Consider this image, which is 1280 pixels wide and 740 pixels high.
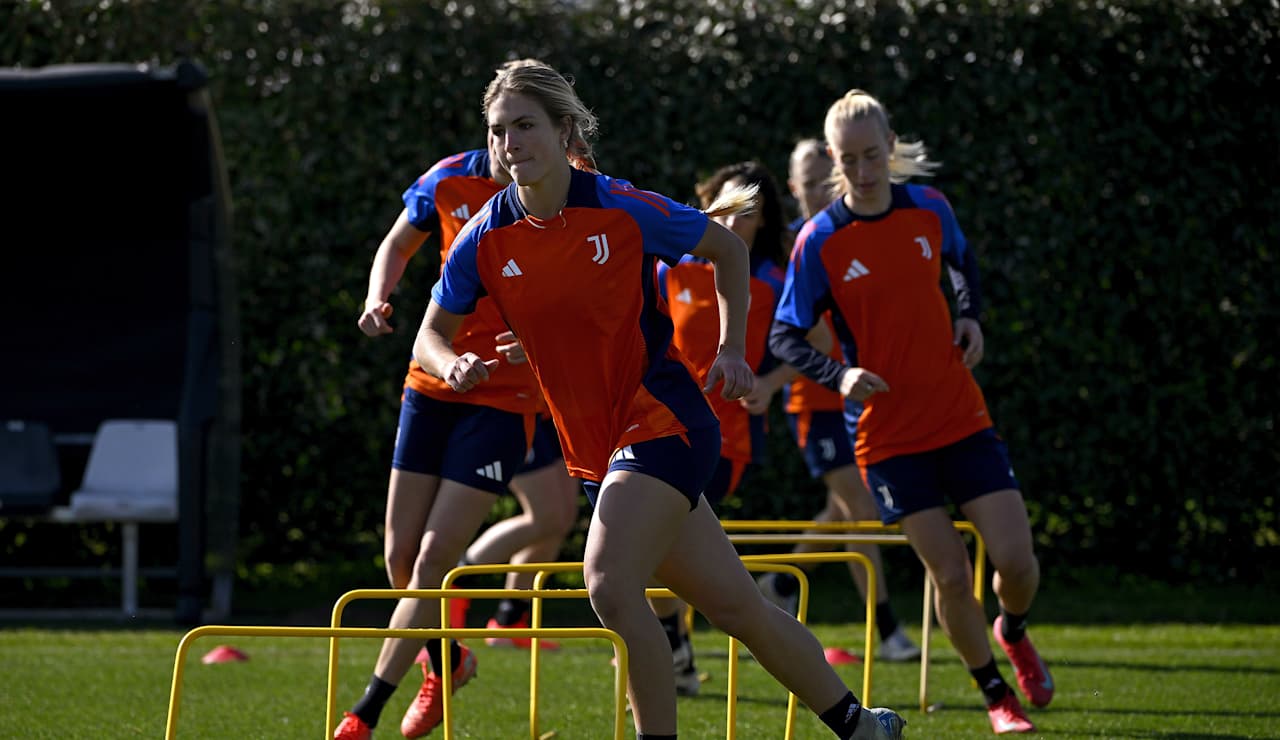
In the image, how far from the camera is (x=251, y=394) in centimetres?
977

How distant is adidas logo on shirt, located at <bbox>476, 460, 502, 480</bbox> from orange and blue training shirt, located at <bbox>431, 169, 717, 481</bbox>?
1350 millimetres

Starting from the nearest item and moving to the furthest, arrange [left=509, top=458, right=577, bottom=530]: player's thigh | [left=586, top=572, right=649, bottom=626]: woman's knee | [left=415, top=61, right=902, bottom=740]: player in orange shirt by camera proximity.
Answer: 1. [left=586, top=572, right=649, bottom=626]: woman's knee
2. [left=415, top=61, right=902, bottom=740]: player in orange shirt
3. [left=509, top=458, right=577, bottom=530]: player's thigh

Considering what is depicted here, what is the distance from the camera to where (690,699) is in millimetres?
6578

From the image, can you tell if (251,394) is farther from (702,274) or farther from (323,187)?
(702,274)

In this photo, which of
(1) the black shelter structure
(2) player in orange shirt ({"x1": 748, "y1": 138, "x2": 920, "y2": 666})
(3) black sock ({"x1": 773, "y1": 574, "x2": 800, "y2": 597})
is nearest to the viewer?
(2) player in orange shirt ({"x1": 748, "y1": 138, "x2": 920, "y2": 666})

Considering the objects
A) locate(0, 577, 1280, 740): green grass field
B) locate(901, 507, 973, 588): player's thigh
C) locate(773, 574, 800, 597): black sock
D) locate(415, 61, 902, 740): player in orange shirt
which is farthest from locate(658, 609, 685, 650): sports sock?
locate(415, 61, 902, 740): player in orange shirt

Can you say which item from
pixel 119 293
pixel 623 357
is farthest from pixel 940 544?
pixel 119 293

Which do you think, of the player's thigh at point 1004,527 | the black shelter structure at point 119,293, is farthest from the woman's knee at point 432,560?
the black shelter structure at point 119,293

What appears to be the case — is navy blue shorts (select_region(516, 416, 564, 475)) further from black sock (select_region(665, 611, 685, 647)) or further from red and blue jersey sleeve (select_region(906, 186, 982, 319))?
red and blue jersey sleeve (select_region(906, 186, 982, 319))

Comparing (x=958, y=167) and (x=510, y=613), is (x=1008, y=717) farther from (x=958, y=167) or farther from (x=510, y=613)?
(x=958, y=167)

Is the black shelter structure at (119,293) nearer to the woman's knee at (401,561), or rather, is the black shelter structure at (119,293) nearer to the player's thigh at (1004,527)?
the woman's knee at (401,561)

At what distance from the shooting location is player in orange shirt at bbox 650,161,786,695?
6.61 metres

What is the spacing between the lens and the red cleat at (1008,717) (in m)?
5.65

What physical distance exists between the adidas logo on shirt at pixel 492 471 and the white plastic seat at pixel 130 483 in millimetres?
4033
